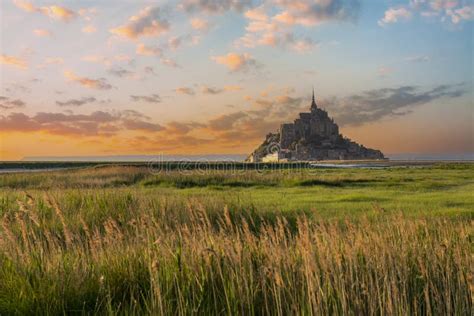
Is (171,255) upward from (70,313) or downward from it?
upward

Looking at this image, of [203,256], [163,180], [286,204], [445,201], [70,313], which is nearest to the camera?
[70,313]

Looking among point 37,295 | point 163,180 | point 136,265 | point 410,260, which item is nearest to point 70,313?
point 37,295

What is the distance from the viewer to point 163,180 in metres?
33.5

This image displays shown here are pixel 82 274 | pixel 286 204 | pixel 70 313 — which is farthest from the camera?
pixel 286 204

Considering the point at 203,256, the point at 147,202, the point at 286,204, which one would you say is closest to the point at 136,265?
the point at 203,256

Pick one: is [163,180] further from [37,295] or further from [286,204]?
[37,295]

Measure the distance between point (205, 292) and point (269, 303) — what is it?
932mm

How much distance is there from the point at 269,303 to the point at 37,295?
10.3ft

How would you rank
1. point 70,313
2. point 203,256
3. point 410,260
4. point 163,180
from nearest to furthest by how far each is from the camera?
point 70,313
point 203,256
point 410,260
point 163,180

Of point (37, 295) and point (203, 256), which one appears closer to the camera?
point (37, 295)

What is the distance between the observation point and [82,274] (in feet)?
19.8

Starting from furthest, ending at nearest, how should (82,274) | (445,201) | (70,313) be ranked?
(445,201), (82,274), (70,313)

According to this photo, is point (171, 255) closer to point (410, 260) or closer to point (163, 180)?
point (410, 260)

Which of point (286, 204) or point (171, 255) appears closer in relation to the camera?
point (171, 255)
